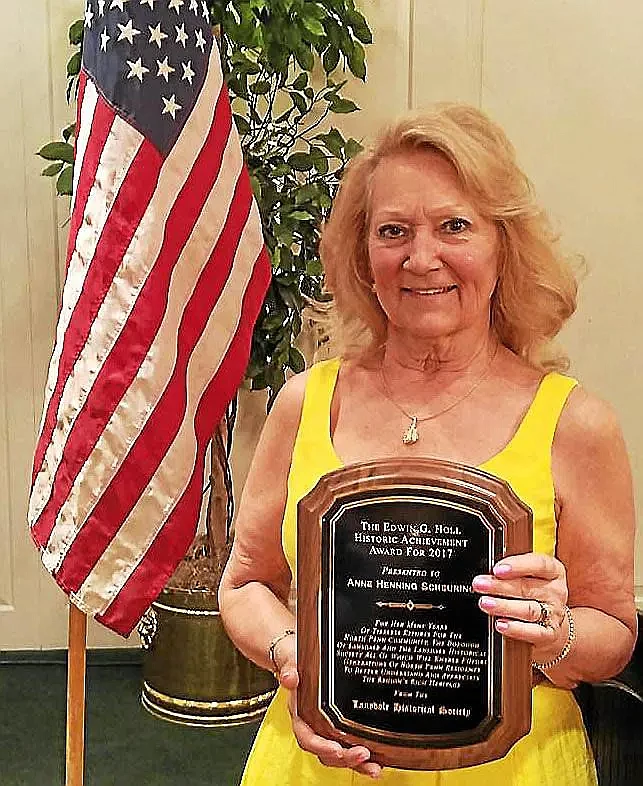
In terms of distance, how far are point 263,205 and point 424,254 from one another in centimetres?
156

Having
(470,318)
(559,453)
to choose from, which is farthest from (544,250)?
(559,453)

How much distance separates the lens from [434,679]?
3.96 ft

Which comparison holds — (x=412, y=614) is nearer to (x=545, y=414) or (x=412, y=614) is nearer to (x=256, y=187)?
(x=545, y=414)

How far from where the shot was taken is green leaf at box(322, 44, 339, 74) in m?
2.95

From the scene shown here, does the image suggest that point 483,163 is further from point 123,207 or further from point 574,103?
point 574,103

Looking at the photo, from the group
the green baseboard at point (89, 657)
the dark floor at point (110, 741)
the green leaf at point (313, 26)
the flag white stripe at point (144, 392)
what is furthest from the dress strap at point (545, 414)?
the green baseboard at point (89, 657)

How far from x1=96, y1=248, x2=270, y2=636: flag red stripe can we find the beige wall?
94 centimetres

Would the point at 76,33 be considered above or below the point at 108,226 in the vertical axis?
above

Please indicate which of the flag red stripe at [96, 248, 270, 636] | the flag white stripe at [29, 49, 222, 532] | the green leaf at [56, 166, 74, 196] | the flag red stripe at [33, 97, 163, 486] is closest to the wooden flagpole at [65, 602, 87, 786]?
the flag red stripe at [96, 248, 270, 636]

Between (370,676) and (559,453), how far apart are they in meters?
0.38

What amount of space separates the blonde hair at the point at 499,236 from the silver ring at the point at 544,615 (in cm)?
42

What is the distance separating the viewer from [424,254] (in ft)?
4.61

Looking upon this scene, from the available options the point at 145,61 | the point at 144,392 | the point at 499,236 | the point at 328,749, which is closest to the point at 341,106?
the point at 145,61

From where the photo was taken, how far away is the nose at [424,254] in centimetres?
140
